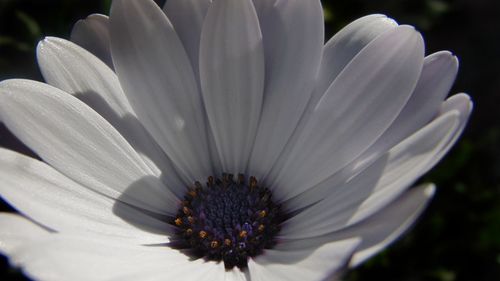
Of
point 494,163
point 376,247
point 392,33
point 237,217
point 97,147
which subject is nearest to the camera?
point 376,247

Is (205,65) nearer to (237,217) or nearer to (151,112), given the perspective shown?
(151,112)

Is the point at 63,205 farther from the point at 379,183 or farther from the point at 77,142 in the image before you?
the point at 379,183

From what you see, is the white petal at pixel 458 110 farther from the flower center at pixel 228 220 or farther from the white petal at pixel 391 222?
the flower center at pixel 228 220

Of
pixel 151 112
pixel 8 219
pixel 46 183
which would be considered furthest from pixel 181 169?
pixel 8 219

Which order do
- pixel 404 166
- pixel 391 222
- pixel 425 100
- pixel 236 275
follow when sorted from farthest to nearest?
pixel 236 275, pixel 425 100, pixel 404 166, pixel 391 222

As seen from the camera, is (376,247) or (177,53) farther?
(177,53)

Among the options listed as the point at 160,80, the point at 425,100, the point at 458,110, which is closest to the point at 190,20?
the point at 160,80
